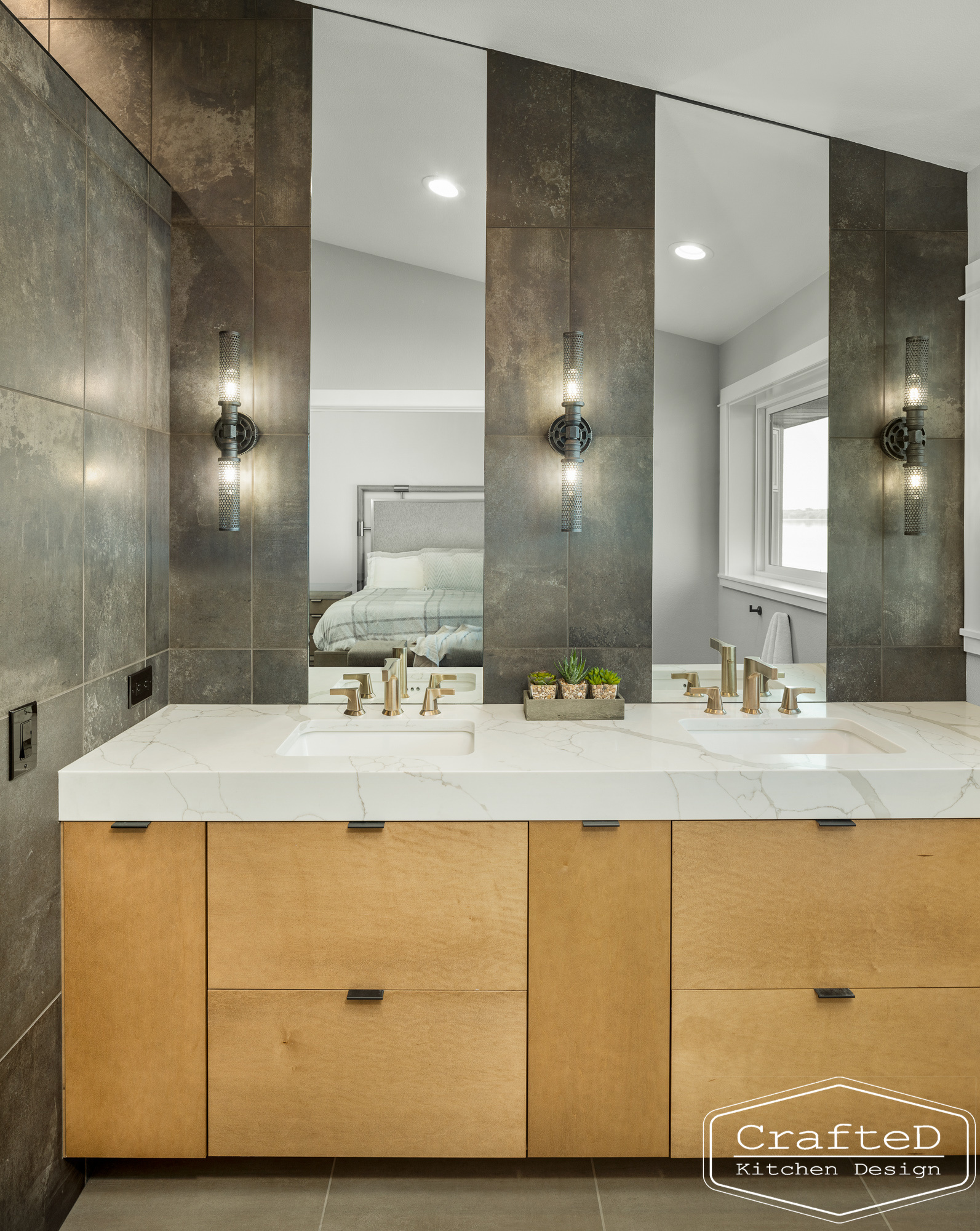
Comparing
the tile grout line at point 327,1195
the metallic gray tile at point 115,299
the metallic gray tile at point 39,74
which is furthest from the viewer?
the metallic gray tile at point 115,299

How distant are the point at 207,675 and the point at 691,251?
179 centimetres

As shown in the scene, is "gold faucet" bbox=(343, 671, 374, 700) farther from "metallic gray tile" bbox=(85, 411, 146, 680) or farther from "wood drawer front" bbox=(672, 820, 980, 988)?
"wood drawer front" bbox=(672, 820, 980, 988)

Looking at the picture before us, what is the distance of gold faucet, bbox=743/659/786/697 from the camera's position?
90.8 inches

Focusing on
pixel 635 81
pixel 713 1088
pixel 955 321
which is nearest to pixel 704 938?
pixel 713 1088

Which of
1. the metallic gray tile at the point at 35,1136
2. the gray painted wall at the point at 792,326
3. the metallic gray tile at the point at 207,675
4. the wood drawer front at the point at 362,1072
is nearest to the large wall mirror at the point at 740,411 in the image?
the gray painted wall at the point at 792,326

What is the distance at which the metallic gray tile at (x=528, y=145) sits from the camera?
7.43 ft

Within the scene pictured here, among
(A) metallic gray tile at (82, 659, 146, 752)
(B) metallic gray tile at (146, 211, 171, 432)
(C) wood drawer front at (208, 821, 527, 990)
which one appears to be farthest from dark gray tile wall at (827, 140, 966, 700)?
(A) metallic gray tile at (82, 659, 146, 752)

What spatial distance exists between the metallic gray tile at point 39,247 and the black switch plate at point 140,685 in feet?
2.23

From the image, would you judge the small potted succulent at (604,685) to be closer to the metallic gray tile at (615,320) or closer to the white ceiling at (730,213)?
the metallic gray tile at (615,320)

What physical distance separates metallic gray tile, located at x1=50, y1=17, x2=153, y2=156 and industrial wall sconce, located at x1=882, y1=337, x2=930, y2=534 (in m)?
2.19

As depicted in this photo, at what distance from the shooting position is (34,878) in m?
1.58

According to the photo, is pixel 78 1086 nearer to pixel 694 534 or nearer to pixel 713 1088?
pixel 713 1088

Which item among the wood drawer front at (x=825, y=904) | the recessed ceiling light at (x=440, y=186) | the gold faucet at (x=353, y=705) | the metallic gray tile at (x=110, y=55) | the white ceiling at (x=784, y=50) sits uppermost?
the metallic gray tile at (x=110, y=55)

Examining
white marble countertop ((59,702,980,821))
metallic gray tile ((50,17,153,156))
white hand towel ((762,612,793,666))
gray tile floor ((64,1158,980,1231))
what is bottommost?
gray tile floor ((64,1158,980,1231))
